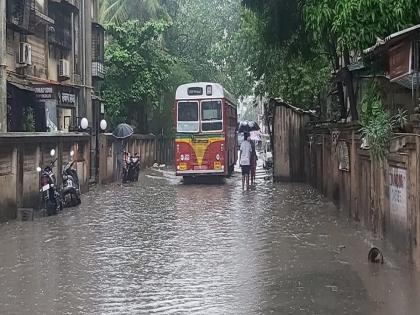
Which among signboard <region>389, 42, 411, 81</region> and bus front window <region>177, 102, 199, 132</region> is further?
bus front window <region>177, 102, 199, 132</region>

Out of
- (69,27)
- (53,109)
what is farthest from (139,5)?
(53,109)

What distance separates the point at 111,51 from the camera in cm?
3256

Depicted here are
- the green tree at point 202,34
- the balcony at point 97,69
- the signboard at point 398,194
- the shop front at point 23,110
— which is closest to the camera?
the signboard at point 398,194

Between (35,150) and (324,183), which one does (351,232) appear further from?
(35,150)

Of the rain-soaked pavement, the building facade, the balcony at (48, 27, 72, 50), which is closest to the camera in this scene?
the rain-soaked pavement

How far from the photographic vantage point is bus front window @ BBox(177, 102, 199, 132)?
74.8 feet

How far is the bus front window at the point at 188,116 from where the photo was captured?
898 inches

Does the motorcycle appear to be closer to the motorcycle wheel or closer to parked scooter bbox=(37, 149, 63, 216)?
parked scooter bbox=(37, 149, 63, 216)

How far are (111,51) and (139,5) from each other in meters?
5.60

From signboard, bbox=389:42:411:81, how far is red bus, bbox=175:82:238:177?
13.5m

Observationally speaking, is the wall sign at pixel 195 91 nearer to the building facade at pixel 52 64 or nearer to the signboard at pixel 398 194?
the building facade at pixel 52 64

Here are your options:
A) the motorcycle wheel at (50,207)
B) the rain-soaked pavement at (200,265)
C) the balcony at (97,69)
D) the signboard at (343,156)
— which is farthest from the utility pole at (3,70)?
the balcony at (97,69)

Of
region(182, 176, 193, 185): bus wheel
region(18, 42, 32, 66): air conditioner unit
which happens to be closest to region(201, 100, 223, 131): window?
region(182, 176, 193, 185): bus wheel

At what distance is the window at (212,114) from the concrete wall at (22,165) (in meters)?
6.70
